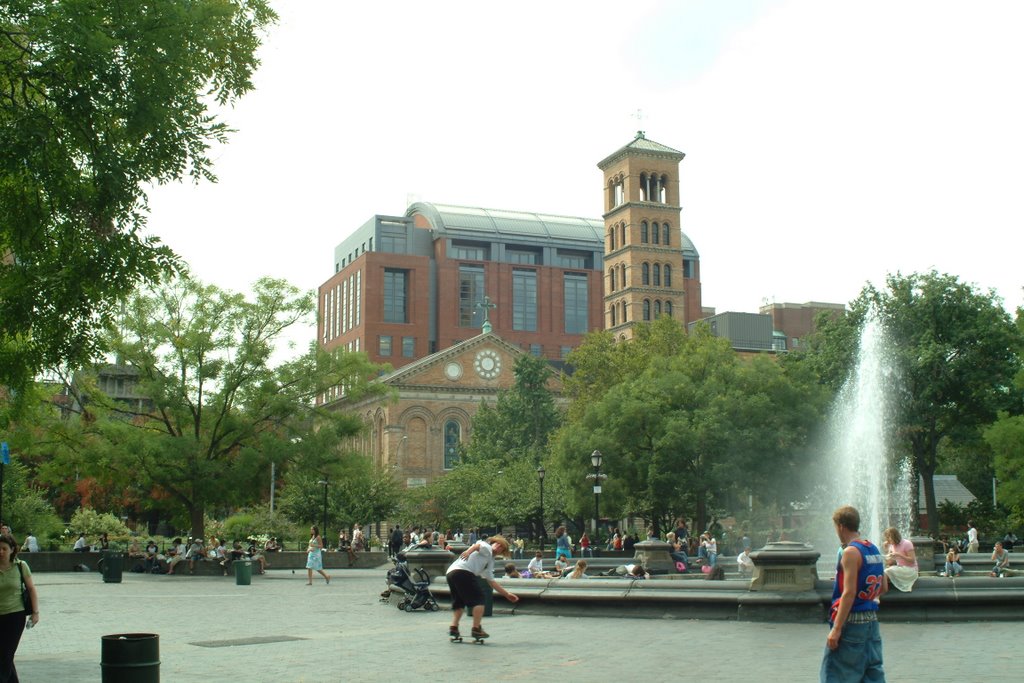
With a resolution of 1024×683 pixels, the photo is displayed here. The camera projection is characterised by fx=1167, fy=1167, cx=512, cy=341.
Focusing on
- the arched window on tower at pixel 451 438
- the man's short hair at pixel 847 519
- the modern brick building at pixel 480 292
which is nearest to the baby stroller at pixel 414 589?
the man's short hair at pixel 847 519

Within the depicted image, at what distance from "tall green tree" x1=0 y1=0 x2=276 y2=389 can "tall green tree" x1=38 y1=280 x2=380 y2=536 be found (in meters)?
25.4

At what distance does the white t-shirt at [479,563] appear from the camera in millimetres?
15773

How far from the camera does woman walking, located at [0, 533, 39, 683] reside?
10.4 metres

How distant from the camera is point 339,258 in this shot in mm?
133625

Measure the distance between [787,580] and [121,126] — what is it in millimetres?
11575

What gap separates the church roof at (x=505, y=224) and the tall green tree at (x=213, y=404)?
259 feet

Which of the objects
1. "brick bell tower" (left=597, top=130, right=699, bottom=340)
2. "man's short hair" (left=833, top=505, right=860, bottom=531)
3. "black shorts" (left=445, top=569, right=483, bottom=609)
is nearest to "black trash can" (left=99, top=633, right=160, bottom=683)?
"man's short hair" (left=833, top=505, right=860, bottom=531)

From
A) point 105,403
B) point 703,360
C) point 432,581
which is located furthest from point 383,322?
point 432,581

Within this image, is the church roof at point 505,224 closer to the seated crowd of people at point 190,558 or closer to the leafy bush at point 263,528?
the leafy bush at point 263,528

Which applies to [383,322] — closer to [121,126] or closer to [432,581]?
[432,581]

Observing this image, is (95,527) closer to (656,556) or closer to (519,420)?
(519,420)

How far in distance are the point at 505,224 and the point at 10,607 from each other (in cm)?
11618

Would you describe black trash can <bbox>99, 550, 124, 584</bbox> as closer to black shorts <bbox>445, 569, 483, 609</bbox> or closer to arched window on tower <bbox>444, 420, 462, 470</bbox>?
black shorts <bbox>445, 569, 483, 609</bbox>

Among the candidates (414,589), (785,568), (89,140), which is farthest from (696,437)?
(89,140)
